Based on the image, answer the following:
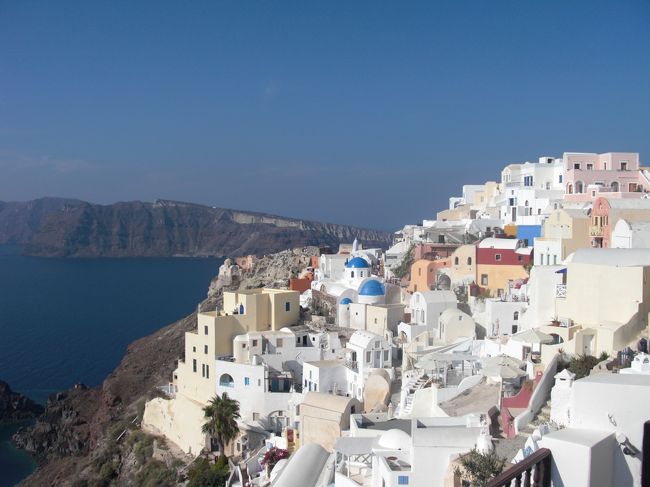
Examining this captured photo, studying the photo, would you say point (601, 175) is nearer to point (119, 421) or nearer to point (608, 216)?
point (608, 216)

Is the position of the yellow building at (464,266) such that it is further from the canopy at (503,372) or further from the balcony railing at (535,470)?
the balcony railing at (535,470)

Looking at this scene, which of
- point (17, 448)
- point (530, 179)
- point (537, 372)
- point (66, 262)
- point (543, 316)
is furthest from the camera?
point (66, 262)

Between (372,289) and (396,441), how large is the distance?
1307 cm

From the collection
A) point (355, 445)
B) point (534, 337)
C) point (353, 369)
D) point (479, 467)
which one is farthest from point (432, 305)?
point (479, 467)

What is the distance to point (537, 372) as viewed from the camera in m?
16.1

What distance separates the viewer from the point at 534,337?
1781 centimetres

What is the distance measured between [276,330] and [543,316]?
1014 cm

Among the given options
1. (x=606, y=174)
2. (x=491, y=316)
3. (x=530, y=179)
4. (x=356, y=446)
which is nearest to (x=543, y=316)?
(x=491, y=316)

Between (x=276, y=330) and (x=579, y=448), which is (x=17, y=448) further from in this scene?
(x=579, y=448)

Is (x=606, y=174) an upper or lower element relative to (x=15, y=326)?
upper

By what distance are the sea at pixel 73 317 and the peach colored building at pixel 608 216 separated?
104ft

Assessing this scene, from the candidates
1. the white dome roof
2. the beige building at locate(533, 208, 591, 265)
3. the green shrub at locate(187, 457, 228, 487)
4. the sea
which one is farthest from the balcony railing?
the sea

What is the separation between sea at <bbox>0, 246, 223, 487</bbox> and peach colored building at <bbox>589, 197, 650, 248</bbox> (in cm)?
3163

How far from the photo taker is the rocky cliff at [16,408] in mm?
45312
